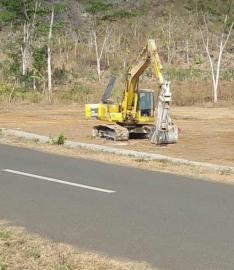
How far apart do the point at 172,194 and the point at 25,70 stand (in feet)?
122

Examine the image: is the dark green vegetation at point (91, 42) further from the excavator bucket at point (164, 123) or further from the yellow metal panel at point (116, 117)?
the excavator bucket at point (164, 123)

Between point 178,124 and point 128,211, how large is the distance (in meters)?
18.8

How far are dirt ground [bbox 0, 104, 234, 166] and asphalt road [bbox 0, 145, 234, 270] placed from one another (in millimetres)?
4488

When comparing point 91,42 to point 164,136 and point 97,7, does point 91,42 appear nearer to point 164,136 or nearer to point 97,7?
point 97,7

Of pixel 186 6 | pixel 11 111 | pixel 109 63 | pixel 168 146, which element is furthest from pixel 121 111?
pixel 186 6

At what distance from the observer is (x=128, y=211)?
8.67 m

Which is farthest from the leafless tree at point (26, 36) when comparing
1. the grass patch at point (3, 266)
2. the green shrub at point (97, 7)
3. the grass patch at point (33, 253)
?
the grass patch at point (3, 266)

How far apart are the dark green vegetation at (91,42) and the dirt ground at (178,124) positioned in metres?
5.65

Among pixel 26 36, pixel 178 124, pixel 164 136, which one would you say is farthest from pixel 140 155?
pixel 26 36

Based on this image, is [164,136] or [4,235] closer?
[4,235]

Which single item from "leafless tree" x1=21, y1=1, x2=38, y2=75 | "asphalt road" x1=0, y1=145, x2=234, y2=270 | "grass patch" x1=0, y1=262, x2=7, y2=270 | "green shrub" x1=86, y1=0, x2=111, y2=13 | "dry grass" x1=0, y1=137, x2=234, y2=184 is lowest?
"dry grass" x1=0, y1=137, x2=234, y2=184

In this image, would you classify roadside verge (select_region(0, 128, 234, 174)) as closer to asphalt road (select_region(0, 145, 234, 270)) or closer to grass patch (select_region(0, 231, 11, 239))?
asphalt road (select_region(0, 145, 234, 270))

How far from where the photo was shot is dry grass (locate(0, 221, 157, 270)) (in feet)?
19.6

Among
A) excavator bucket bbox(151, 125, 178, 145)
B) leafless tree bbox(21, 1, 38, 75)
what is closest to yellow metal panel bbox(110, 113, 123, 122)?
excavator bucket bbox(151, 125, 178, 145)
